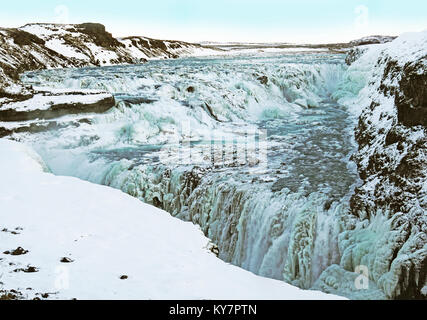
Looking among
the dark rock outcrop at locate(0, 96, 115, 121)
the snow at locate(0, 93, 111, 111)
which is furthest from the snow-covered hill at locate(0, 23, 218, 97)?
the dark rock outcrop at locate(0, 96, 115, 121)

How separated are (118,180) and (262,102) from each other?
14.3 meters

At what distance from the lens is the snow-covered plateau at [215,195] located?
5.47m

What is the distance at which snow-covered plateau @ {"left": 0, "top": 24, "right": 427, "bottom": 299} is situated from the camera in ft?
18.0

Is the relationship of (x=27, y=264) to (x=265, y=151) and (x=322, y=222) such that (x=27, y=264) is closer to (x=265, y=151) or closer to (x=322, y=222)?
(x=322, y=222)

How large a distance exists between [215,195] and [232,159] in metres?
2.82

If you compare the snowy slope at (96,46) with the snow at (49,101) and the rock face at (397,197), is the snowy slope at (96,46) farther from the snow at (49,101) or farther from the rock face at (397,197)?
the rock face at (397,197)

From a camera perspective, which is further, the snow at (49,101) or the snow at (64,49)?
the snow at (64,49)

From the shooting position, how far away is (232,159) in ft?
44.7

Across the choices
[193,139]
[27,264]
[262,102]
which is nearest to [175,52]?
[262,102]

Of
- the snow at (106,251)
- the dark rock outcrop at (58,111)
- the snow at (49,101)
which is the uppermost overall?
the snow at (49,101)

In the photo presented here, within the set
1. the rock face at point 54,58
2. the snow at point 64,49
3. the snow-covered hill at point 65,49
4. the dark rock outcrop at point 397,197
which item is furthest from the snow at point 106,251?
the snow at point 64,49

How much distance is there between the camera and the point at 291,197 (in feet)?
31.9

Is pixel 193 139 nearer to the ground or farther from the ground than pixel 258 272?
farther from the ground

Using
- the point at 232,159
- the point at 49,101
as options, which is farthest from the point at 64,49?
the point at 232,159
